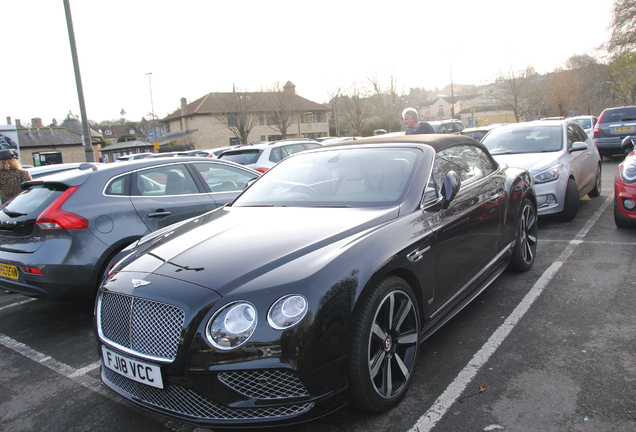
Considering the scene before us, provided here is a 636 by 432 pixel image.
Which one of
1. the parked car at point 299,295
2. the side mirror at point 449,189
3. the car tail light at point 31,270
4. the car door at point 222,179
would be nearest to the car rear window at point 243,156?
the car door at point 222,179

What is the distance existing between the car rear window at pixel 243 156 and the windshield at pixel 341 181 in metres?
7.25

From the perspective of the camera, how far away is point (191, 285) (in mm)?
2318

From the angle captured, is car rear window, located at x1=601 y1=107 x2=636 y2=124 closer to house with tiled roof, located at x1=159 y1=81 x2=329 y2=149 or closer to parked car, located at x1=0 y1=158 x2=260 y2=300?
parked car, located at x1=0 y1=158 x2=260 y2=300

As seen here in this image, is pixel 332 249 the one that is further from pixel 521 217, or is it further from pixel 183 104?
pixel 183 104

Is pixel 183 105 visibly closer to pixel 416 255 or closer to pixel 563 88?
pixel 563 88

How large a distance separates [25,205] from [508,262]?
15.8ft

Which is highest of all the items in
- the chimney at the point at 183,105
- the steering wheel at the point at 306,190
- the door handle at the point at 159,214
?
the chimney at the point at 183,105

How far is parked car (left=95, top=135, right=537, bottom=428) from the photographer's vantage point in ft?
6.99

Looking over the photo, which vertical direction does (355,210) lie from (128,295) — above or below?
above

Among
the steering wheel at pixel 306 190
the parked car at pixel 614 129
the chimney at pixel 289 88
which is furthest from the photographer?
the chimney at pixel 289 88

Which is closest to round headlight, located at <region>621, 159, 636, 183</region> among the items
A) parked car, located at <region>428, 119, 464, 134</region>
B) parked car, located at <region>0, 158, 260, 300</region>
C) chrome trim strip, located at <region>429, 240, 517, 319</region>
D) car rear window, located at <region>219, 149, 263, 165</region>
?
chrome trim strip, located at <region>429, 240, 517, 319</region>

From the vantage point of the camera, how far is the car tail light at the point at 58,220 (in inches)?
163

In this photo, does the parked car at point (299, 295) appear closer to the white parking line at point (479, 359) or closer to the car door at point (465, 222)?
the car door at point (465, 222)

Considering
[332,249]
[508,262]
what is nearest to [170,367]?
[332,249]
